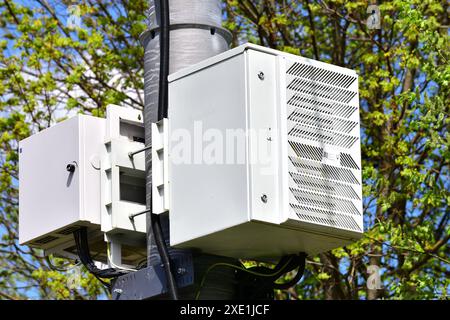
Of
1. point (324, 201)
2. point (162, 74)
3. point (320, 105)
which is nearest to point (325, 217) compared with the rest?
point (324, 201)

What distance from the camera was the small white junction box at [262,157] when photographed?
15.0ft

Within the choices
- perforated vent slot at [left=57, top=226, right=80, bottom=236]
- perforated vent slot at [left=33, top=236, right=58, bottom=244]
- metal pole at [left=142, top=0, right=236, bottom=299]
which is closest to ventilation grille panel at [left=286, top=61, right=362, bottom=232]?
metal pole at [left=142, top=0, right=236, bottom=299]

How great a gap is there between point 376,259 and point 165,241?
7737 millimetres

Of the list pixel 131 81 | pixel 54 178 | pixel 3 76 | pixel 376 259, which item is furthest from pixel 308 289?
pixel 54 178

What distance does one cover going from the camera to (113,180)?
5.20 meters

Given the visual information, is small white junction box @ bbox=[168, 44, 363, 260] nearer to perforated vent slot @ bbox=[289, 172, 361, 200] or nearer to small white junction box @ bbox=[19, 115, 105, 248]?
perforated vent slot @ bbox=[289, 172, 361, 200]

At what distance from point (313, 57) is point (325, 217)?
8.80 m

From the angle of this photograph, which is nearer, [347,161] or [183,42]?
[347,161]

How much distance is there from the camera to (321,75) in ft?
16.3

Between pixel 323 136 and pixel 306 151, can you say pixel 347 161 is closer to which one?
pixel 323 136

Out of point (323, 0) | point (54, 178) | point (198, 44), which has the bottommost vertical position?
point (54, 178)
